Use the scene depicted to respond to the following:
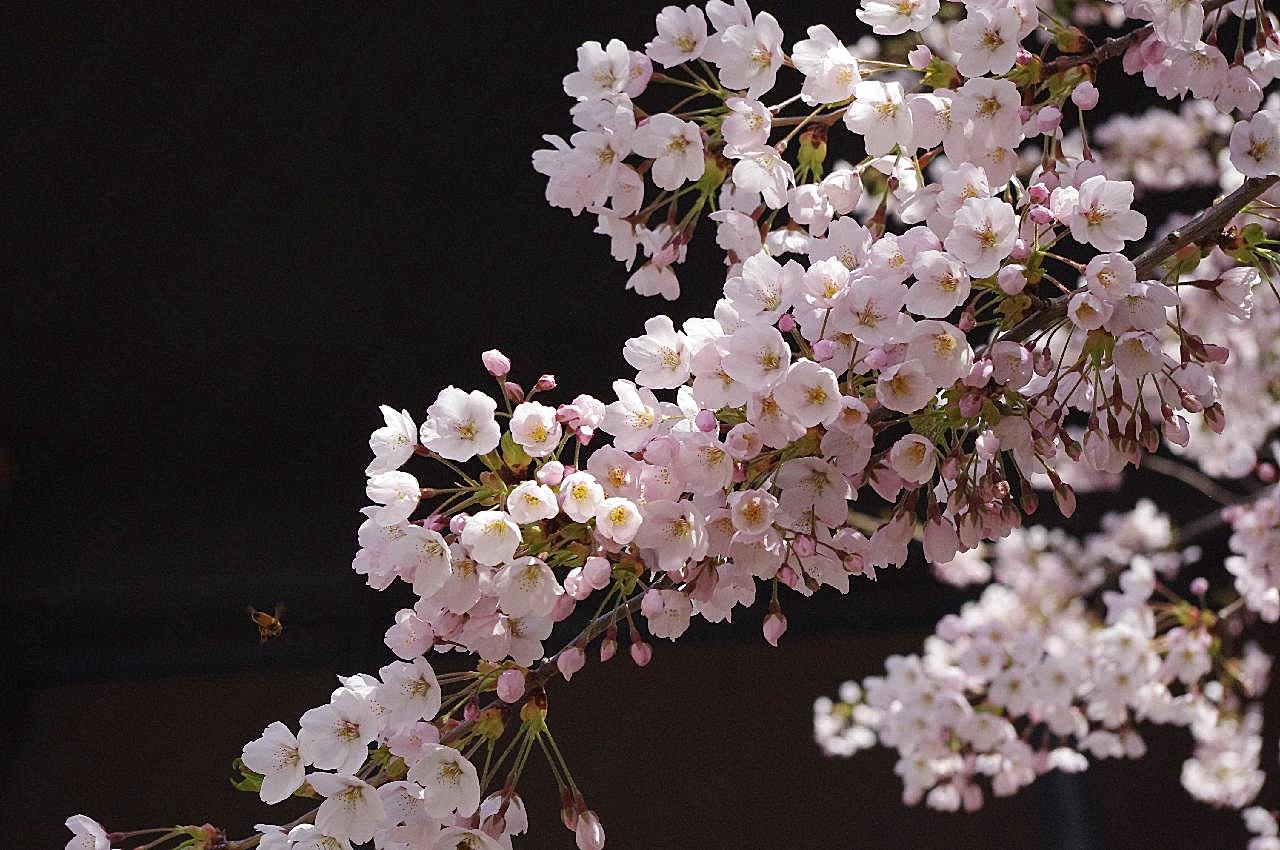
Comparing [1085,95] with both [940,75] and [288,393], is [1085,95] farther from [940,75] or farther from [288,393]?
[288,393]

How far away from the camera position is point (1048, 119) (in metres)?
0.80

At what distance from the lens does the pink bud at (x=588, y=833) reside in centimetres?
76

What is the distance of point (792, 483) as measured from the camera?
0.69m

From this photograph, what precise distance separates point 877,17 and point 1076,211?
197 millimetres

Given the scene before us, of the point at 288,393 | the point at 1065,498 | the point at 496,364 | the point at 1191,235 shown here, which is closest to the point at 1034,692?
the point at 1065,498

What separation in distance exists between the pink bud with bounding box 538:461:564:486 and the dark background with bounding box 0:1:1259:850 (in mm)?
2265

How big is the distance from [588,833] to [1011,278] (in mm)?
443

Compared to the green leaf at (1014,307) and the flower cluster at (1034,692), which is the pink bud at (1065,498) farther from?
the flower cluster at (1034,692)

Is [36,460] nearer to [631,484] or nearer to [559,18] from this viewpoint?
[559,18]

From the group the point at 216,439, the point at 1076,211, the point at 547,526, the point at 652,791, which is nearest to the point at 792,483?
the point at 547,526

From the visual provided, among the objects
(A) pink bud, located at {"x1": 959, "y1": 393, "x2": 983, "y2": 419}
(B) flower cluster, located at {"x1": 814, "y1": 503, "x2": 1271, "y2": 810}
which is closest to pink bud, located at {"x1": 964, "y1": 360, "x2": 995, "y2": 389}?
(A) pink bud, located at {"x1": 959, "y1": 393, "x2": 983, "y2": 419}

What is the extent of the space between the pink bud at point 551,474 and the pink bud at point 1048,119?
414 mm

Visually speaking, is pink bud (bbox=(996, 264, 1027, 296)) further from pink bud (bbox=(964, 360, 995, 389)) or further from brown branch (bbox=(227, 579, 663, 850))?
brown branch (bbox=(227, 579, 663, 850))

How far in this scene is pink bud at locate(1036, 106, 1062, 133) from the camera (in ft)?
2.62
